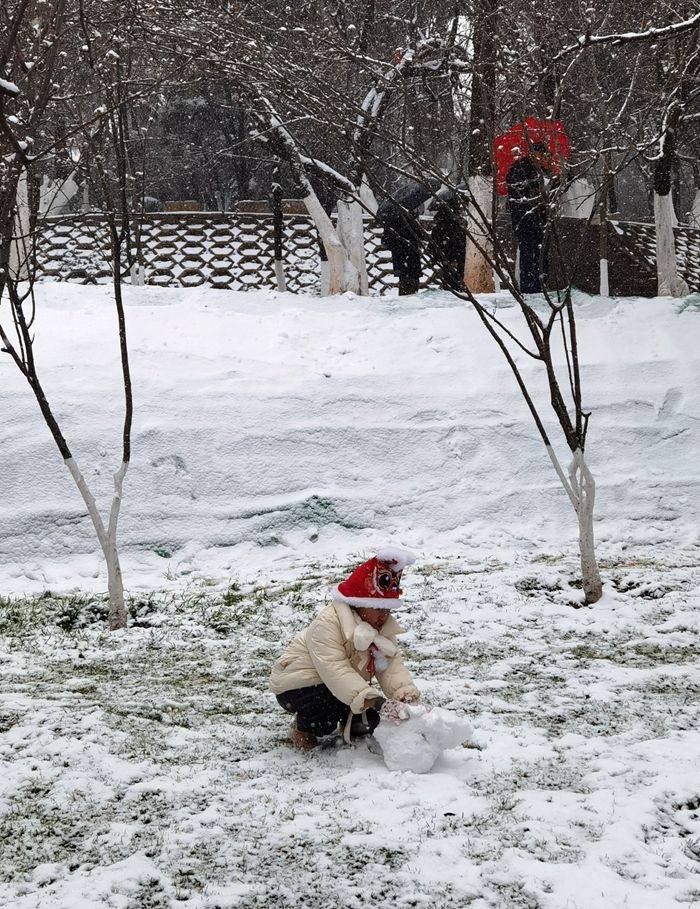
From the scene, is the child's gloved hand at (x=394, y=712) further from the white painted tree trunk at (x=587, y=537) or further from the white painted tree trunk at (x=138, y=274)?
the white painted tree trunk at (x=138, y=274)

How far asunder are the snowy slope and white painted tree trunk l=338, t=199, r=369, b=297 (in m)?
2.41

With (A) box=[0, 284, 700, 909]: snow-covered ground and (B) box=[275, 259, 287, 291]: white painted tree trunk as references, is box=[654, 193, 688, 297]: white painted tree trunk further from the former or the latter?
(B) box=[275, 259, 287, 291]: white painted tree trunk

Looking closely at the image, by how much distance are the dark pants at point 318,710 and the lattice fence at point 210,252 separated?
41.7ft

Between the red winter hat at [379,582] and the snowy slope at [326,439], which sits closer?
the red winter hat at [379,582]

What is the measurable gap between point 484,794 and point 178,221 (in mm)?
15314

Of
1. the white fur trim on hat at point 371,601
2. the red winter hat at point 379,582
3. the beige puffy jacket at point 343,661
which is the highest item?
the red winter hat at point 379,582

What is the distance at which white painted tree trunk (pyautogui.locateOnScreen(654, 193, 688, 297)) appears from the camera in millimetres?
12594

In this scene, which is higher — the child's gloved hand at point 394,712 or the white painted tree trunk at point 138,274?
the white painted tree trunk at point 138,274

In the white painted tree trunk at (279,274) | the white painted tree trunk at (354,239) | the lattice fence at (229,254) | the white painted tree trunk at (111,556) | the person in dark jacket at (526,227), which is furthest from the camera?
the lattice fence at (229,254)

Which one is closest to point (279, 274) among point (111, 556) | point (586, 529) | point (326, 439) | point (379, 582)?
point (326, 439)

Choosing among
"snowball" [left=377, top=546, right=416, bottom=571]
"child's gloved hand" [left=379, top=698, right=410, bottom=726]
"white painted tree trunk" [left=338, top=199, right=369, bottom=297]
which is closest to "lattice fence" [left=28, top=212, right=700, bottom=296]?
"white painted tree trunk" [left=338, top=199, right=369, bottom=297]

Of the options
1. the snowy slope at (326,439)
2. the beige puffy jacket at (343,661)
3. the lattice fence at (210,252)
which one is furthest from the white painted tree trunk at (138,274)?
the beige puffy jacket at (343,661)

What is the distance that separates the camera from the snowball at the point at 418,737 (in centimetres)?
360

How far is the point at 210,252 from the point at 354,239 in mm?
4497
